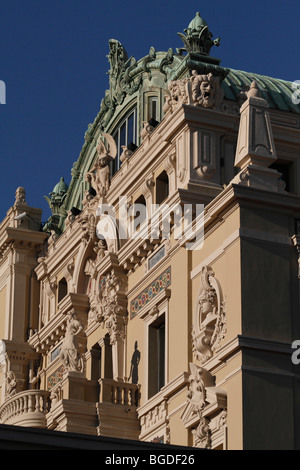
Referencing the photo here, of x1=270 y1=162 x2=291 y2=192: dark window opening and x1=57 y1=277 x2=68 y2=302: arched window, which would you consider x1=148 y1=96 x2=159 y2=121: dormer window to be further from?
x1=57 y1=277 x2=68 y2=302: arched window

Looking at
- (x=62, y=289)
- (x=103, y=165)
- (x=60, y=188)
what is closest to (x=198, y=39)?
(x=103, y=165)

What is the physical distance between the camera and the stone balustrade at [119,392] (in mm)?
37438

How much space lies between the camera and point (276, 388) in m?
32.1

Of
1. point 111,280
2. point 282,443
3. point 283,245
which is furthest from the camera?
point 111,280

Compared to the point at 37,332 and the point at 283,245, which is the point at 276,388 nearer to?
the point at 283,245

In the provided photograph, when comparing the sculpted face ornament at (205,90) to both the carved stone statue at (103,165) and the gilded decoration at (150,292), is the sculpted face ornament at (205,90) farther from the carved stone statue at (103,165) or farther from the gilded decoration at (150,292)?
the carved stone statue at (103,165)

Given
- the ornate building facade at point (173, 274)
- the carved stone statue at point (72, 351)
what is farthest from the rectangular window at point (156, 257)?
the carved stone statue at point (72, 351)

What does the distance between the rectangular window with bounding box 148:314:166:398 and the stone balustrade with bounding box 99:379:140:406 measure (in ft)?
2.44

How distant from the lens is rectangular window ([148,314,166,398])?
37.1 m

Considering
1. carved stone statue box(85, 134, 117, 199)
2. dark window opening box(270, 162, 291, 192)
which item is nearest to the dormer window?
carved stone statue box(85, 134, 117, 199)

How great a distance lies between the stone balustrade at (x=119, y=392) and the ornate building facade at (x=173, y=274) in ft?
0.13

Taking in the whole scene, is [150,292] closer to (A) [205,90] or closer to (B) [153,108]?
(A) [205,90]

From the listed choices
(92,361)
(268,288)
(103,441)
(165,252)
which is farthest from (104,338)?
(103,441)
